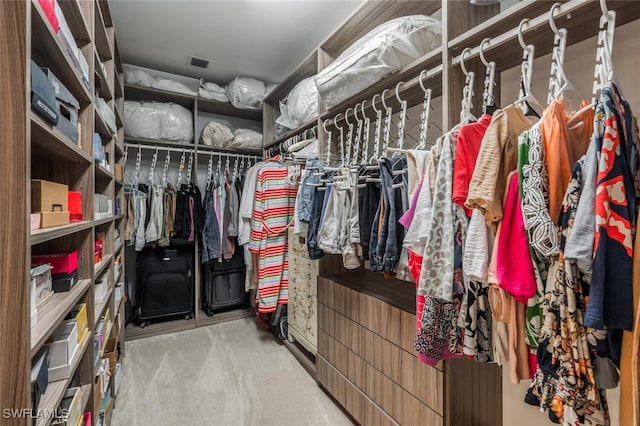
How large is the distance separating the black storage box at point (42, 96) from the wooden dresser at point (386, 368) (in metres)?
1.42

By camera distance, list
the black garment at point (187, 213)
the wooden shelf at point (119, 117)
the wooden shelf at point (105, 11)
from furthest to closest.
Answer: the black garment at point (187, 213), the wooden shelf at point (119, 117), the wooden shelf at point (105, 11)

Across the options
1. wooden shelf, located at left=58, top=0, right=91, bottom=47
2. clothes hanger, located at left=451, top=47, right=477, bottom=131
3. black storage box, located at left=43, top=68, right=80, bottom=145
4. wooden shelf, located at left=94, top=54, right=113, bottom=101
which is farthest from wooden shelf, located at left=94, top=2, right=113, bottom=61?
clothes hanger, located at left=451, top=47, right=477, bottom=131

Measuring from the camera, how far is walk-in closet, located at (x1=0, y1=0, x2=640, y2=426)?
0.67 meters

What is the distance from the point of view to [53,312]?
926mm

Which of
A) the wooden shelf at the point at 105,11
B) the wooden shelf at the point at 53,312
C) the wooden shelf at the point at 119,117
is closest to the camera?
the wooden shelf at the point at 53,312

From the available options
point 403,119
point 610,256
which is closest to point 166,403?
point 403,119

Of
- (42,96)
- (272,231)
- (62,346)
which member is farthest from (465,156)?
(272,231)

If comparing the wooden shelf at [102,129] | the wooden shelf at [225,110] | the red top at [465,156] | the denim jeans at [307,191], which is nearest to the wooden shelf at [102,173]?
the wooden shelf at [102,129]

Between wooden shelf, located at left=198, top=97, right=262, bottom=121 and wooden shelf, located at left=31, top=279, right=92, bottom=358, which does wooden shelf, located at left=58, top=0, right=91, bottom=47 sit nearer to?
wooden shelf, located at left=31, top=279, right=92, bottom=358

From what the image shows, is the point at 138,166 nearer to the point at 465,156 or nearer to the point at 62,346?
the point at 62,346

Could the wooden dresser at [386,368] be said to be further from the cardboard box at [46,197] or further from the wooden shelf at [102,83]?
the wooden shelf at [102,83]

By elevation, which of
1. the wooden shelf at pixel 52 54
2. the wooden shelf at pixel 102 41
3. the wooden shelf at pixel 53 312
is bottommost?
the wooden shelf at pixel 53 312

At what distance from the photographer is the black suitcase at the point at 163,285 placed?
2.91m

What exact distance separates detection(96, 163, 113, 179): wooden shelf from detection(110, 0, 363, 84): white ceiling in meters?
1.20
